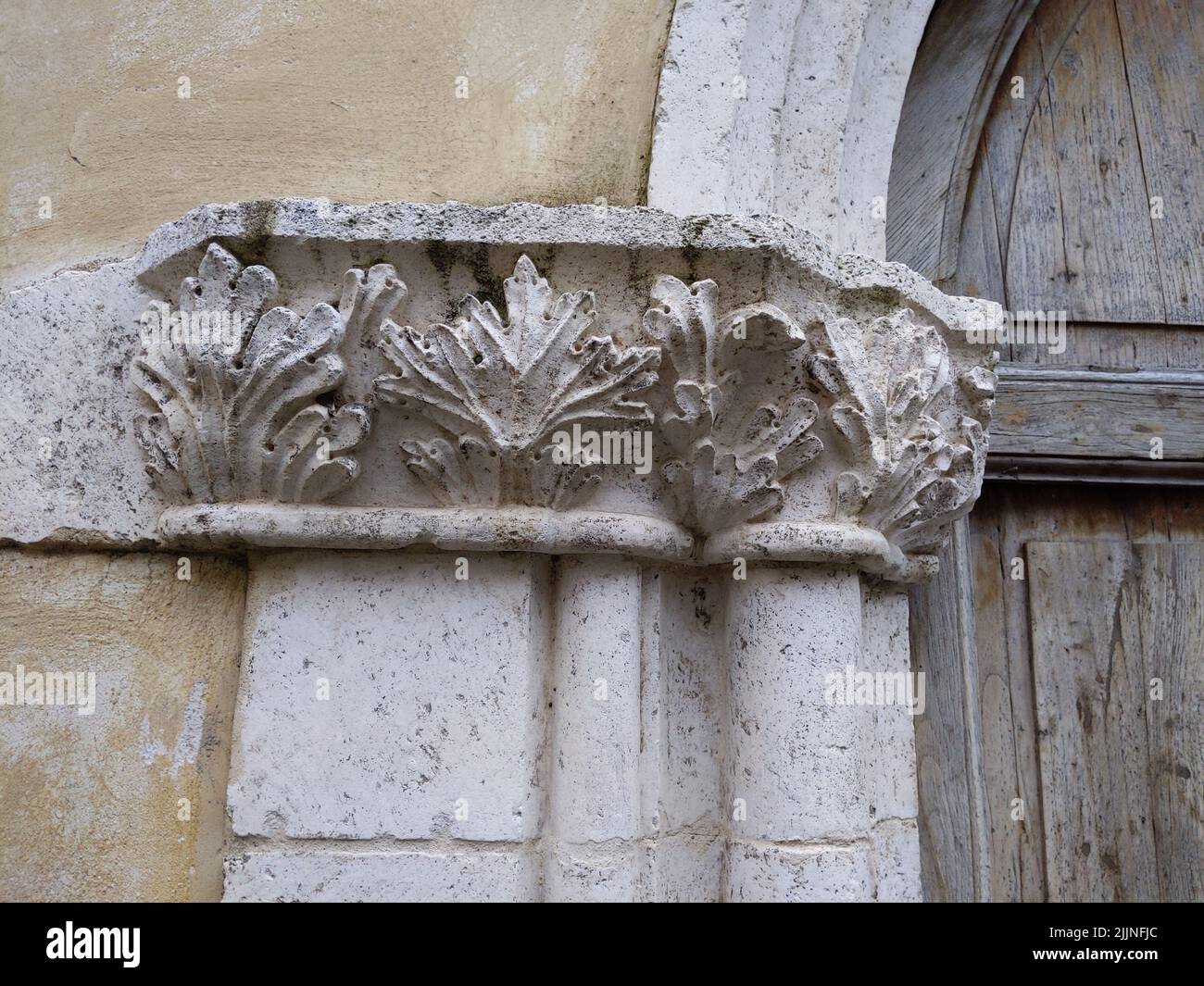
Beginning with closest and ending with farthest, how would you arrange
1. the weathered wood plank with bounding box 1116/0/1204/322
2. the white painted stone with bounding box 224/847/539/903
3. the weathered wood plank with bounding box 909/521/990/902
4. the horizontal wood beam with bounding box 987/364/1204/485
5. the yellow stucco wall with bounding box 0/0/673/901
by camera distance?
the white painted stone with bounding box 224/847/539/903
the yellow stucco wall with bounding box 0/0/673/901
the weathered wood plank with bounding box 909/521/990/902
the horizontal wood beam with bounding box 987/364/1204/485
the weathered wood plank with bounding box 1116/0/1204/322

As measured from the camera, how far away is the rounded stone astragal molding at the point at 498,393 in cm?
111

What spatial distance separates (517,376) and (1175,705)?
3.81 ft

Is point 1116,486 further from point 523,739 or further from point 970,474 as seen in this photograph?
point 523,739

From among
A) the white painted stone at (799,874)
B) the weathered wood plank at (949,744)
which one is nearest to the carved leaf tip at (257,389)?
the white painted stone at (799,874)

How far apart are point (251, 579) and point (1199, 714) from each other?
1397 millimetres

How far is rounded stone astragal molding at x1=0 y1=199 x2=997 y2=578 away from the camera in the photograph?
3.65 ft

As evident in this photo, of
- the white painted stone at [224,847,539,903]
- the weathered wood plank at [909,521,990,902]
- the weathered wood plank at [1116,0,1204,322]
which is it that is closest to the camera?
the white painted stone at [224,847,539,903]

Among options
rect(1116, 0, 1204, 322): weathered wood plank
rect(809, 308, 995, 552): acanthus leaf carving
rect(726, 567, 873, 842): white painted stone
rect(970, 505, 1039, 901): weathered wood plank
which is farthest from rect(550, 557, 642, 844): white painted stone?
rect(1116, 0, 1204, 322): weathered wood plank

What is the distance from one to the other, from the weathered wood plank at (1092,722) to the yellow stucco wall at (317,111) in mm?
915

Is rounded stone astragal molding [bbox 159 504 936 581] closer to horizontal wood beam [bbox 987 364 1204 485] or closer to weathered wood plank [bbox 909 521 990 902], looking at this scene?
weathered wood plank [bbox 909 521 990 902]

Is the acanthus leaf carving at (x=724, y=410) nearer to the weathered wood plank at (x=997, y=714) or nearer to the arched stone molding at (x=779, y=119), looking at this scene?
the arched stone molding at (x=779, y=119)

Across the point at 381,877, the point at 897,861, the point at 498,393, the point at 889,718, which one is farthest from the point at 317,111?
the point at 897,861

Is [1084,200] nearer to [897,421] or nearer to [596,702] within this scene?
[897,421]

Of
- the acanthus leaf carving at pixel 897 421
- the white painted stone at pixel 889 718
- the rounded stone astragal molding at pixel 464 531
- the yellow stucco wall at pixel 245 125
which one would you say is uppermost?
the yellow stucco wall at pixel 245 125
